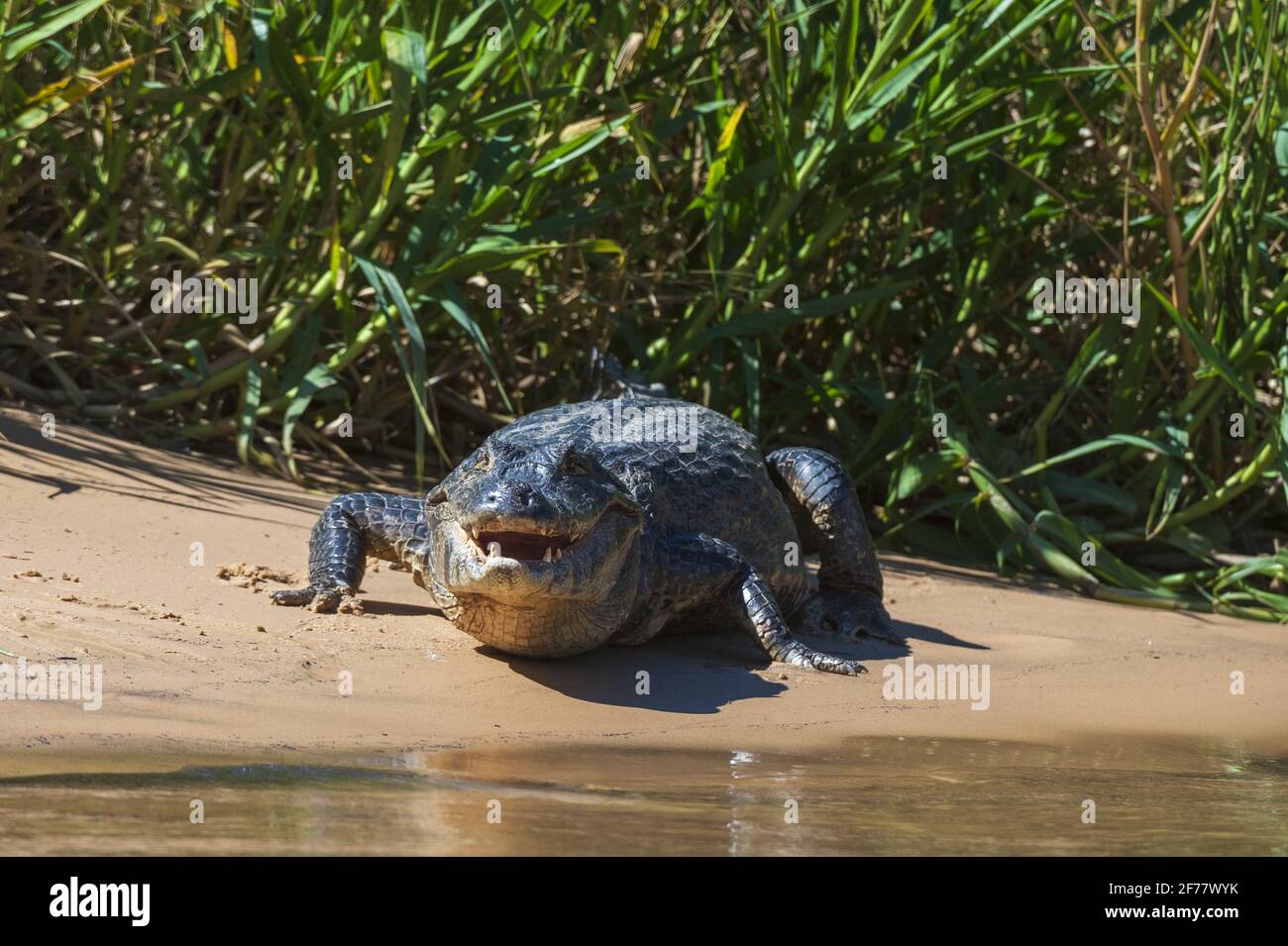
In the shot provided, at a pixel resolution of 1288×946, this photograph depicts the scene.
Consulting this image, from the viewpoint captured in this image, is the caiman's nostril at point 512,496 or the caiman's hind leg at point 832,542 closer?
the caiman's nostril at point 512,496

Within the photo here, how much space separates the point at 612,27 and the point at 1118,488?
2.68 meters

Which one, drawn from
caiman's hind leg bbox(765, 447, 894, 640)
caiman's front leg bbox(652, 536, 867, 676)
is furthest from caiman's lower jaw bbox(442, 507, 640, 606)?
caiman's hind leg bbox(765, 447, 894, 640)

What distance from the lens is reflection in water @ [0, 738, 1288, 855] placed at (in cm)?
231

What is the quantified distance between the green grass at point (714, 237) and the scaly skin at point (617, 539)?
688mm

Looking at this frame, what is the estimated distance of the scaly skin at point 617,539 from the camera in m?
3.67

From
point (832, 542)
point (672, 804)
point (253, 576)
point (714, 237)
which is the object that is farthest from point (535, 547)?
point (714, 237)

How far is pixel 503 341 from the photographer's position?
6.22 m

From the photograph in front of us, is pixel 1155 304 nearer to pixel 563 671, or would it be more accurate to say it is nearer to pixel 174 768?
pixel 563 671

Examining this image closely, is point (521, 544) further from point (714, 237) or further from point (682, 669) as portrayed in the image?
point (714, 237)

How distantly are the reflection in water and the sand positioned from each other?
19 cm

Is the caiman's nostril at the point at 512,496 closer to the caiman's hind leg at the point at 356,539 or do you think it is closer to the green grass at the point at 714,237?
the caiman's hind leg at the point at 356,539

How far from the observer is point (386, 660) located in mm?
3777

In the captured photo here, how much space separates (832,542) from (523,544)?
1590mm

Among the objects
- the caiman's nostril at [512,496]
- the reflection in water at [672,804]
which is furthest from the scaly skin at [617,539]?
the reflection in water at [672,804]
